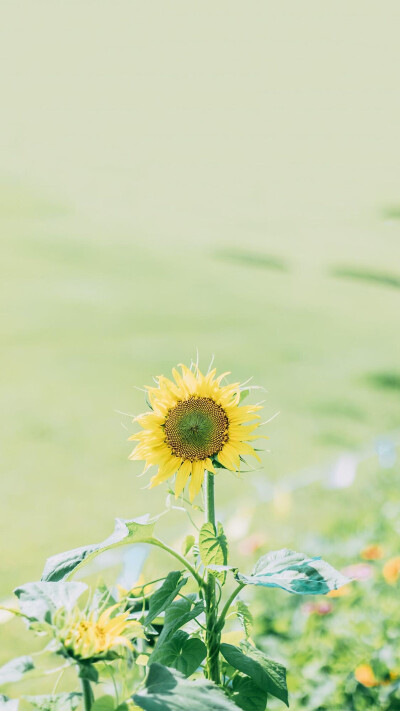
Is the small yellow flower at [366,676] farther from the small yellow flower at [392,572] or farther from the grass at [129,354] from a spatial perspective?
the grass at [129,354]

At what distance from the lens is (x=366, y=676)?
142 centimetres

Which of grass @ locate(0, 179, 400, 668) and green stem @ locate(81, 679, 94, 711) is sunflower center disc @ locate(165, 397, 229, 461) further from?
grass @ locate(0, 179, 400, 668)

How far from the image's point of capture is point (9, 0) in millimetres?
13547

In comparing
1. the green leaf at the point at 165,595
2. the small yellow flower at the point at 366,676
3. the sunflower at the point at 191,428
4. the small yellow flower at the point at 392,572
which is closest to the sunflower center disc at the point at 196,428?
the sunflower at the point at 191,428

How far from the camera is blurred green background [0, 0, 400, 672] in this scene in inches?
129

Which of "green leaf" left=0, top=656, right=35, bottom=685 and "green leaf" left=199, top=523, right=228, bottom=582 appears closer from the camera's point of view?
"green leaf" left=0, top=656, right=35, bottom=685

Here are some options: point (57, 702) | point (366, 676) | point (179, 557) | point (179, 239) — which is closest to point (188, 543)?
point (179, 557)

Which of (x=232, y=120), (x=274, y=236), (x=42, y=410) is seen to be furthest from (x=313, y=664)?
(x=232, y=120)

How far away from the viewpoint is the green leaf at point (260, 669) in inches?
25.0

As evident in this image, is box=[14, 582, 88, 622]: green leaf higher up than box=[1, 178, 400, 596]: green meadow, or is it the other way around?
box=[1, 178, 400, 596]: green meadow

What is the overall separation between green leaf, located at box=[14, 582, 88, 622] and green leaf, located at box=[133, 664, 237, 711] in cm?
7

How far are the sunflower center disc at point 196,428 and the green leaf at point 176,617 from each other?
0.12 metres

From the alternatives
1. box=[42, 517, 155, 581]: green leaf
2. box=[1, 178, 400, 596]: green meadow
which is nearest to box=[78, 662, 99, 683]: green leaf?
box=[42, 517, 155, 581]: green leaf

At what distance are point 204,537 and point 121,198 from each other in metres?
8.22
